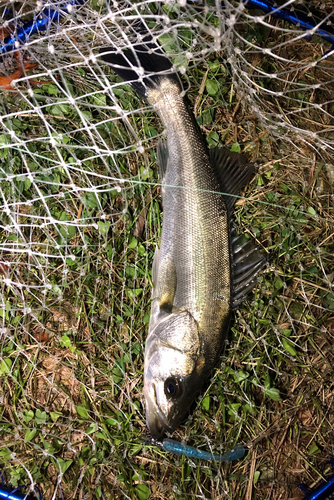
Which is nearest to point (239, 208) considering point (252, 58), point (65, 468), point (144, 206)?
point (144, 206)

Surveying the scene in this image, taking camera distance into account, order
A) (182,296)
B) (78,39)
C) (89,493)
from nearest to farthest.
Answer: (182,296), (89,493), (78,39)

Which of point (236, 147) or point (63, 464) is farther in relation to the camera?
point (236, 147)

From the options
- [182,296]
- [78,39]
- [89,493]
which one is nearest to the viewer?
[182,296]

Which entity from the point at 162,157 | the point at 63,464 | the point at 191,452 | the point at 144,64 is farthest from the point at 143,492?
the point at 144,64

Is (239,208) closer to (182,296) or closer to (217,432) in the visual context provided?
(182,296)

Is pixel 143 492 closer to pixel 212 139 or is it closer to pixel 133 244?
pixel 133 244

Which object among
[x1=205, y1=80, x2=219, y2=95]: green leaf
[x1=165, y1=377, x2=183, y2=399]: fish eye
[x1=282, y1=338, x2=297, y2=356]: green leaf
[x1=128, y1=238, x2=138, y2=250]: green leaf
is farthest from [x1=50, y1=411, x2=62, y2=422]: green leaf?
[x1=205, y1=80, x2=219, y2=95]: green leaf

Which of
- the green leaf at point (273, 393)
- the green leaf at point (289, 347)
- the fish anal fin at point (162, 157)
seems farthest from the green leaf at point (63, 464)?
the fish anal fin at point (162, 157)

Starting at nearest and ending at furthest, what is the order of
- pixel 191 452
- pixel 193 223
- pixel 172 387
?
pixel 172 387
pixel 193 223
pixel 191 452
